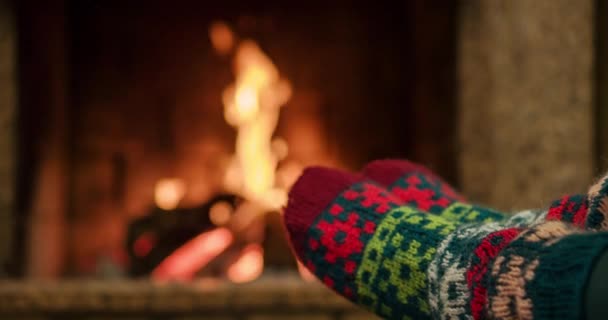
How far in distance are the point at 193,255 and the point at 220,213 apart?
124 mm

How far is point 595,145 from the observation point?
1437 millimetres

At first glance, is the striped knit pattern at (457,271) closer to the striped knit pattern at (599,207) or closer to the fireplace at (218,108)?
the striped knit pattern at (599,207)

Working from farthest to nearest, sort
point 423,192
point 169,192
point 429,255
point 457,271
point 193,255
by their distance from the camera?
point 169,192 → point 193,255 → point 423,192 → point 429,255 → point 457,271

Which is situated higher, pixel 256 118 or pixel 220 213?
pixel 256 118

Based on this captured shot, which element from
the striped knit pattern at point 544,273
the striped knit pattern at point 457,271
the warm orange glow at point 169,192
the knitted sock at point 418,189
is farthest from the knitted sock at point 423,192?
Result: the warm orange glow at point 169,192

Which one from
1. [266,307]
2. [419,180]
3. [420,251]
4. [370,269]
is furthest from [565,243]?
[266,307]

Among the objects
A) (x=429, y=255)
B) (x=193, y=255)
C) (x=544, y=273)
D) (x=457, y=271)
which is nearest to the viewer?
(x=544, y=273)

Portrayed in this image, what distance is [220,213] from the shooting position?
172 cm

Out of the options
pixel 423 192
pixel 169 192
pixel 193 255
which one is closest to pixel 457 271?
pixel 423 192

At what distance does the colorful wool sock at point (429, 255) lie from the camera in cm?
48

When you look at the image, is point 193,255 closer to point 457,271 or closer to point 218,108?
point 218,108

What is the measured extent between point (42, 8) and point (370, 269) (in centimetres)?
105

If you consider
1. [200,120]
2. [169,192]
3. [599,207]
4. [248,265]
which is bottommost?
[248,265]

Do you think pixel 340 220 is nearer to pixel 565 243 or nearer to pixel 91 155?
pixel 565 243
